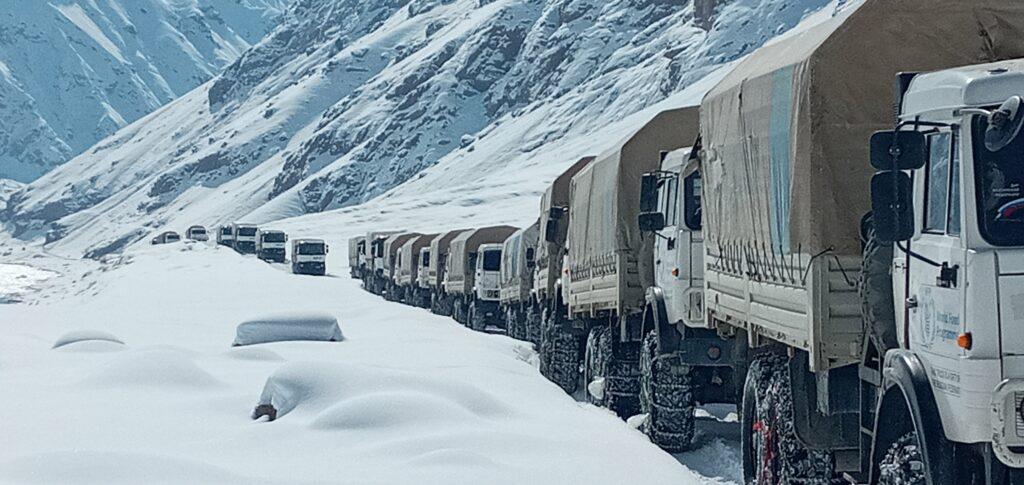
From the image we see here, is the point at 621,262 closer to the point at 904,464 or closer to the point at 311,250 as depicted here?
the point at 904,464

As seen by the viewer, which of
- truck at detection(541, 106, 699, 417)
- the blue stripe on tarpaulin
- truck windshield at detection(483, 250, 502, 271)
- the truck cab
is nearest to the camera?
the truck cab

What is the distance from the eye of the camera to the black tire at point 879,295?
7.04m

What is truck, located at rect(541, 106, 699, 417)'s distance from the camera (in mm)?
14867

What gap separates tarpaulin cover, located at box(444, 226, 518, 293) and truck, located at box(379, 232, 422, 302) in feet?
43.8

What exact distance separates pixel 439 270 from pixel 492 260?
8.94 meters

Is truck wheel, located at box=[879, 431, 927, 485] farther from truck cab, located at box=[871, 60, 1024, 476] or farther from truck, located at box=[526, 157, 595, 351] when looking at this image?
truck, located at box=[526, 157, 595, 351]

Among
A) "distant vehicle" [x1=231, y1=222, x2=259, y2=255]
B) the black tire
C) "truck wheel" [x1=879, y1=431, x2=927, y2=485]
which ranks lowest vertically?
"truck wheel" [x1=879, y1=431, x2=927, y2=485]

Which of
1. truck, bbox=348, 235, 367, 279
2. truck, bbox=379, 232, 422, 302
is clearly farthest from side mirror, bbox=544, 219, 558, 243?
truck, bbox=348, 235, 367, 279

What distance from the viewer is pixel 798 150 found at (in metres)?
7.93

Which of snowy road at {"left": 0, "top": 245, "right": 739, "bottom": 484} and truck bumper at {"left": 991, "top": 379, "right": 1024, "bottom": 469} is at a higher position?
truck bumper at {"left": 991, "top": 379, "right": 1024, "bottom": 469}

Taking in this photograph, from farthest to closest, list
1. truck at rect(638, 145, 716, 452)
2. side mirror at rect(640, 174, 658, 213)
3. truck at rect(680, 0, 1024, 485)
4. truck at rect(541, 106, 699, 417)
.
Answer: truck at rect(541, 106, 699, 417) → side mirror at rect(640, 174, 658, 213) → truck at rect(638, 145, 716, 452) → truck at rect(680, 0, 1024, 485)

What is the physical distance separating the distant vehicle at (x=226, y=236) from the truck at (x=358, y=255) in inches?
1230

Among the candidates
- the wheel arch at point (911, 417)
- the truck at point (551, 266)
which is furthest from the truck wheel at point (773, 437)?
the truck at point (551, 266)

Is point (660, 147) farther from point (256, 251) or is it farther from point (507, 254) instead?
point (256, 251)
